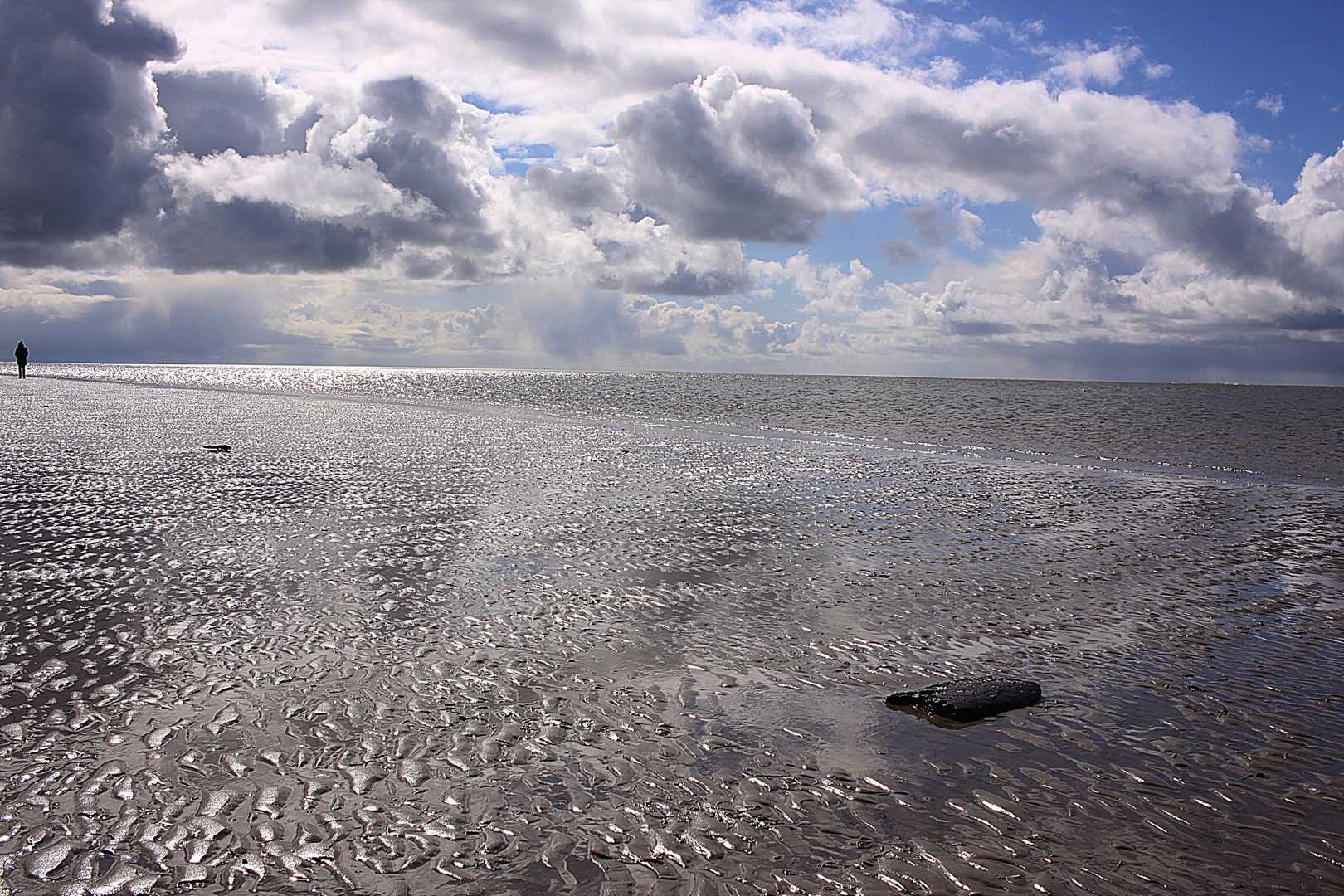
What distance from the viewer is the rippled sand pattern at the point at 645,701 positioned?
491cm

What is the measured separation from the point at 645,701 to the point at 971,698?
296 centimetres

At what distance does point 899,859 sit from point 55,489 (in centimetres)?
1870

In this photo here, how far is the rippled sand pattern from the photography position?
4906 millimetres

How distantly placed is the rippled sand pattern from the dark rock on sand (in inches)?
7.6

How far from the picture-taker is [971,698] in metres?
7.21

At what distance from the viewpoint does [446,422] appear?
133ft

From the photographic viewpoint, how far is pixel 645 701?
23.7 feet

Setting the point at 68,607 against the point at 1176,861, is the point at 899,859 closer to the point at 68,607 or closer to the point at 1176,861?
the point at 1176,861

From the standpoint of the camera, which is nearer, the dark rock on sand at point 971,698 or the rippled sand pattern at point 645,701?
the rippled sand pattern at point 645,701

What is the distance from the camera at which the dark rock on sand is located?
7.04 metres

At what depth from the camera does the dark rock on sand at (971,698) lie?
704 cm

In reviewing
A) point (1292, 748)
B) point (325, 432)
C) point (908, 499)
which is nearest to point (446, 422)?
point (325, 432)

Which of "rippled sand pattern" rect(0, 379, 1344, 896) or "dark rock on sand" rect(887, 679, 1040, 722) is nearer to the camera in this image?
"rippled sand pattern" rect(0, 379, 1344, 896)

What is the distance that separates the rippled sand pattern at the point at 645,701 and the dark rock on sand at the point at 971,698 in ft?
0.63
